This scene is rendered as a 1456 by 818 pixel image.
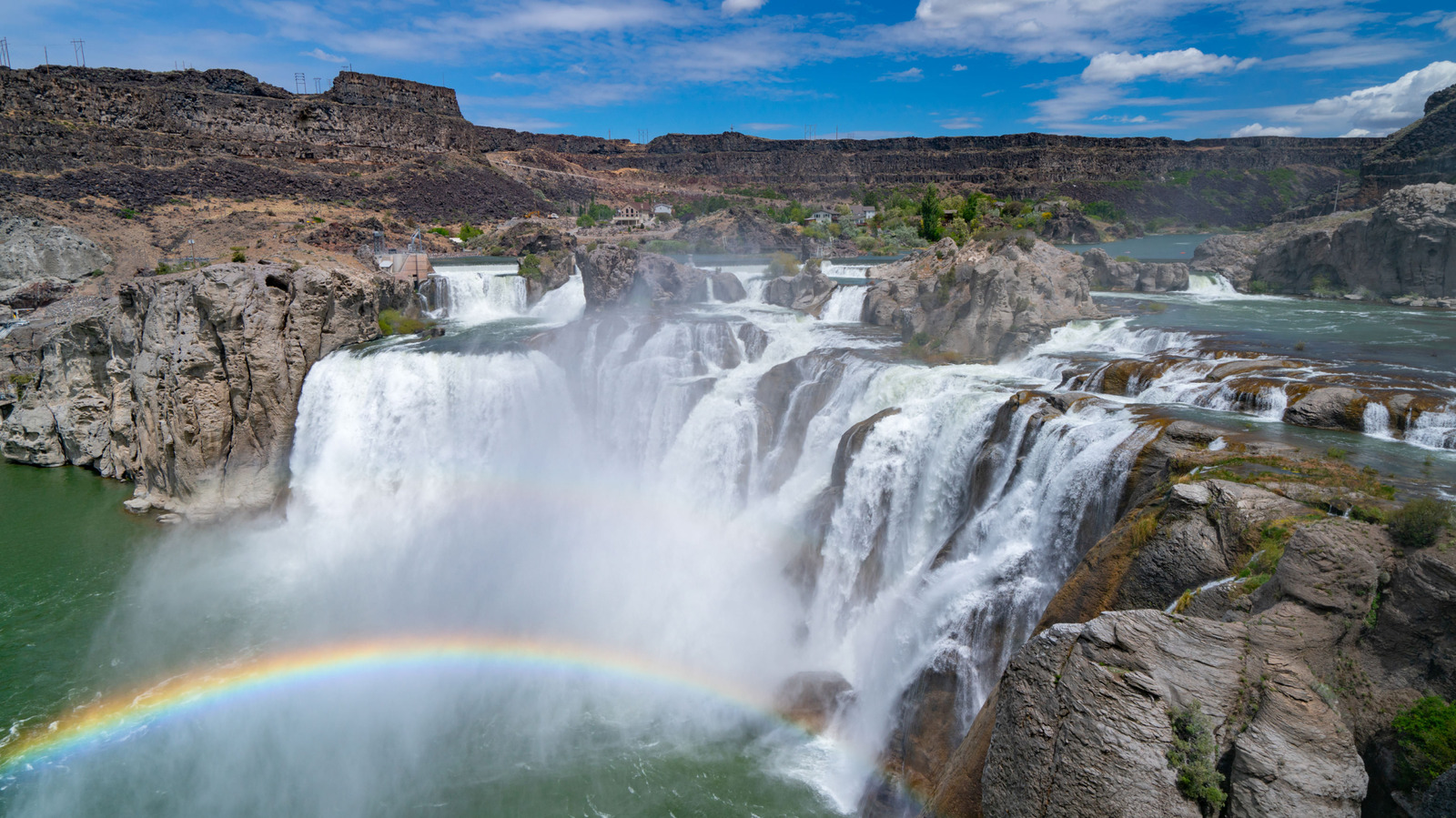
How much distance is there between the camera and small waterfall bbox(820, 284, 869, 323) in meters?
24.2

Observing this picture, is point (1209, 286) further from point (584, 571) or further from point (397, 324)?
point (397, 324)

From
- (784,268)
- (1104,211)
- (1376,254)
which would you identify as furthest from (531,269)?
(1104,211)

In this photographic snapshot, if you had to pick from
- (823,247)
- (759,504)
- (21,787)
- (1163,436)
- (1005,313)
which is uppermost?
(823,247)

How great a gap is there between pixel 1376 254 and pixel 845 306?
1673 centimetres

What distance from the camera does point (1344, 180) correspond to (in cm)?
8331

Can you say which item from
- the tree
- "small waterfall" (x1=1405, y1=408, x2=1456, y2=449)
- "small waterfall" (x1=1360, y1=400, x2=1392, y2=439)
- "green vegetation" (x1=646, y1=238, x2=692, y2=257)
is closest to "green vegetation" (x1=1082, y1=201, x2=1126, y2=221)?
the tree

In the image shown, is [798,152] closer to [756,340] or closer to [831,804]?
[756,340]

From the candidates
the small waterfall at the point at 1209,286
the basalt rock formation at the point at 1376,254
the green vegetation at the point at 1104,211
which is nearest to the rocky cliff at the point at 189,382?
the small waterfall at the point at 1209,286

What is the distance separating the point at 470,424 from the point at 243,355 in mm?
5770

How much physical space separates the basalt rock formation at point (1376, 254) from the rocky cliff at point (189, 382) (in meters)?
31.2

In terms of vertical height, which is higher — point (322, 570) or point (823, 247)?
point (823, 247)

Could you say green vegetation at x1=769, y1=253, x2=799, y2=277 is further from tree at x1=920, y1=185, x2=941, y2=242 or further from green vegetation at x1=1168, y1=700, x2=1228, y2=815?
green vegetation at x1=1168, y1=700, x2=1228, y2=815

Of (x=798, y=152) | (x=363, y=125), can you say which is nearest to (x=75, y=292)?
(x=363, y=125)

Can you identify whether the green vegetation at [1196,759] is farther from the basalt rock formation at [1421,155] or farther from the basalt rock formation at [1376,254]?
the basalt rock formation at [1421,155]
